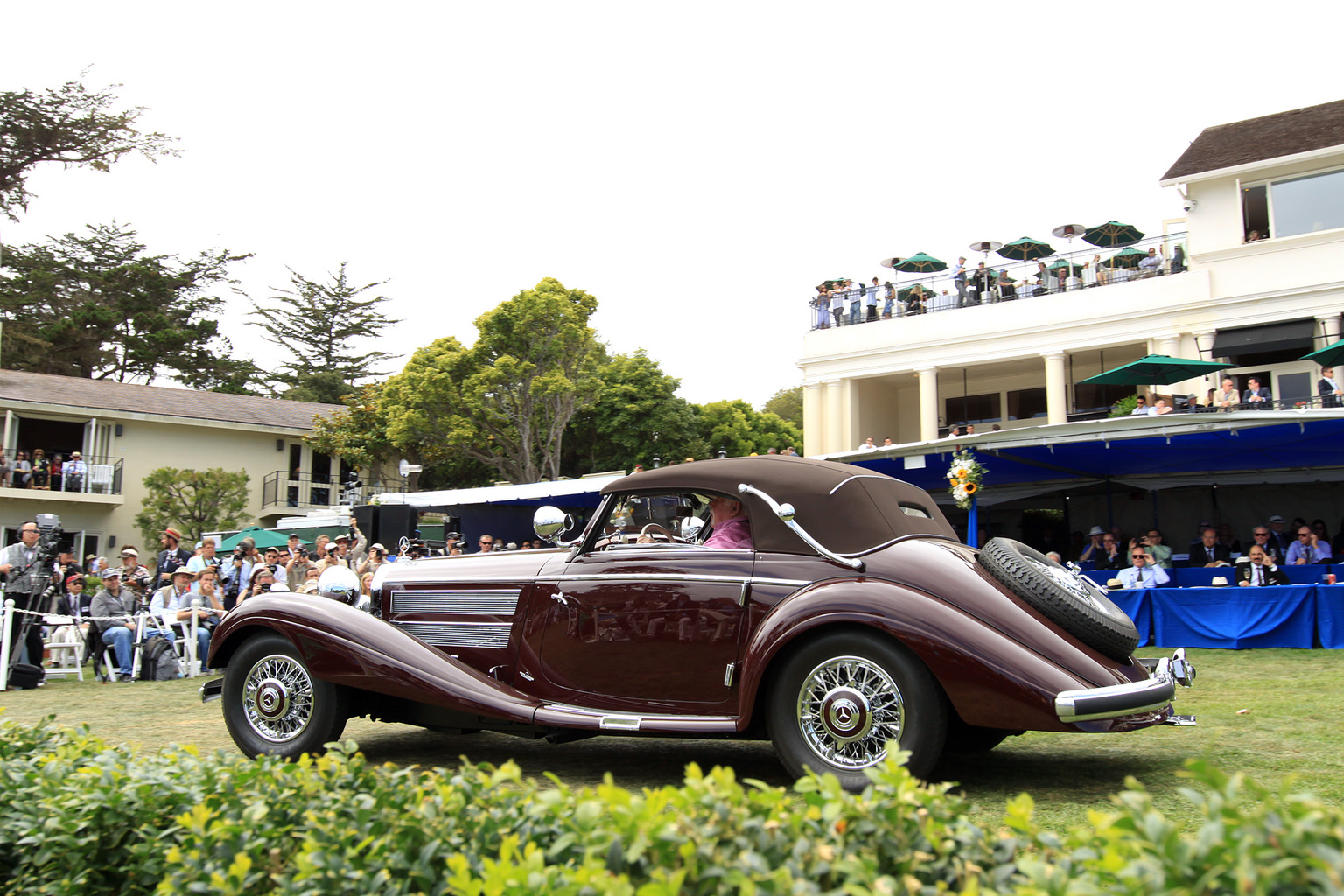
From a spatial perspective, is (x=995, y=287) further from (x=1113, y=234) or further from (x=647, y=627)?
(x=647, y=627)

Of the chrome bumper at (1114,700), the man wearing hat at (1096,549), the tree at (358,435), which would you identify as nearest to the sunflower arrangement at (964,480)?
the man wearing hat at (1096,549)

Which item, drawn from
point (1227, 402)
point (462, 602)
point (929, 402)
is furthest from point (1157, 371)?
point (462, 602)

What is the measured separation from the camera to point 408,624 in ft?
20.9

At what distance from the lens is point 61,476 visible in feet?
104

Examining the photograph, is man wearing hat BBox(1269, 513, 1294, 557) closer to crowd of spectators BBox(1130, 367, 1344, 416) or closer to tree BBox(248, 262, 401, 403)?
crowd of spectators BBox(1130, 367, 1344, 416)

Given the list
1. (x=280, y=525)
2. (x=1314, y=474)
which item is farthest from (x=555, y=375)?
(x=1314, y=474)

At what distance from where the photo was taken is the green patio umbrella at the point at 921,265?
3027 cm

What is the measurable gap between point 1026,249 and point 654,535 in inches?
1039

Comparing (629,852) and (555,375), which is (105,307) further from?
(629,852)

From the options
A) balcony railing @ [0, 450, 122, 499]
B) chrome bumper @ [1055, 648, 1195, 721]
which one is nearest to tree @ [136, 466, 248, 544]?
balcony railing @ [0, 450, 122, 499]

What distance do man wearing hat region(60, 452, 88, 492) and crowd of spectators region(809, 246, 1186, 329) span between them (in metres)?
24.9

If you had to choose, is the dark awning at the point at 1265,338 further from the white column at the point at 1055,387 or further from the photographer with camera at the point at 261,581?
the photographer with camera at the point at 261,581

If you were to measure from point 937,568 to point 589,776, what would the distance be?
2.32 m

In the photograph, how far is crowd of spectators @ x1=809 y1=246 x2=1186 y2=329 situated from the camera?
27375mm
